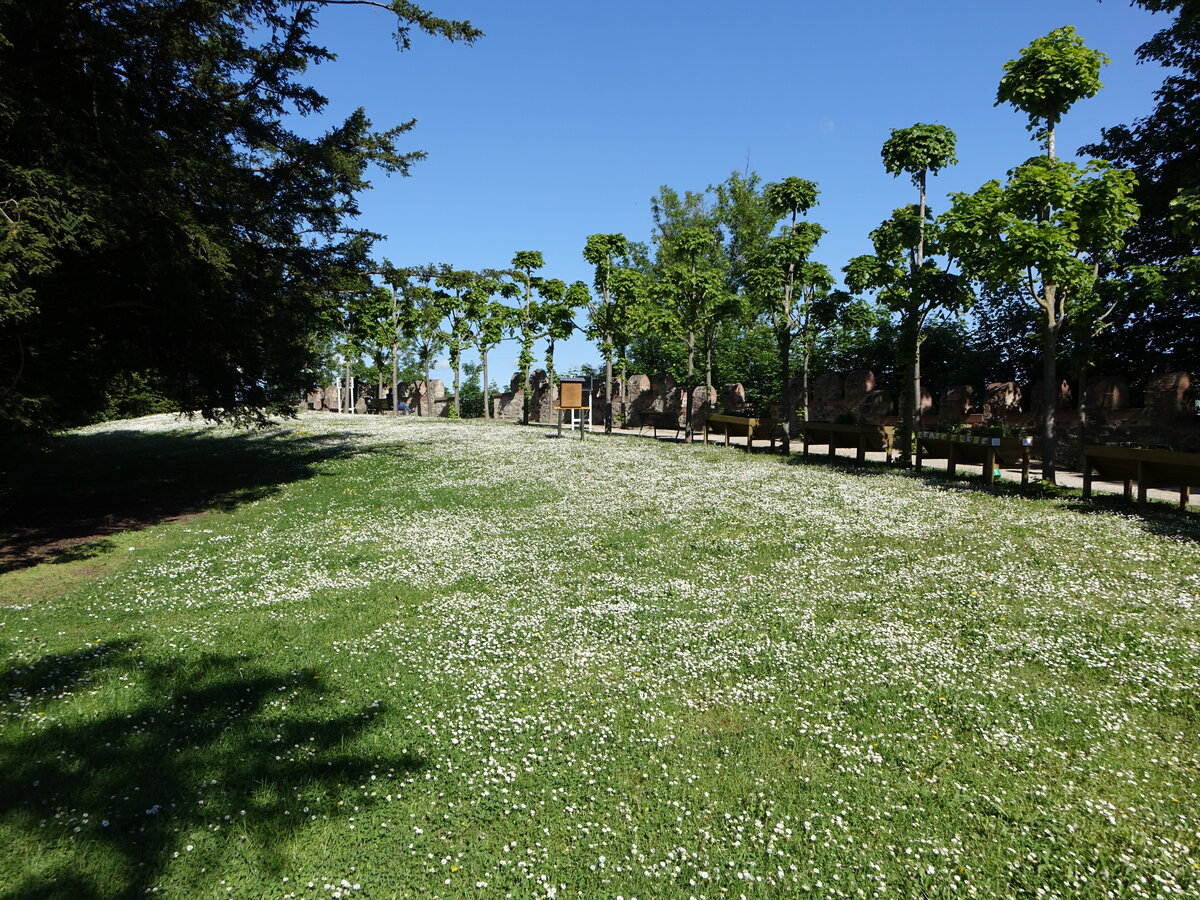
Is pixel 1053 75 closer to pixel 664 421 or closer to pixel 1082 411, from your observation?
pixel 1082 411

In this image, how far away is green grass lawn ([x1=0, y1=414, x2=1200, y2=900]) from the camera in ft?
14.8

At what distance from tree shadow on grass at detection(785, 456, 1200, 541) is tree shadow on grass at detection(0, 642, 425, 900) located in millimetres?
14871

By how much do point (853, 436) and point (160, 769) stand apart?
2124cm

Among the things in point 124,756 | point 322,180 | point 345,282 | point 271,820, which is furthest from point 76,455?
point 271,820

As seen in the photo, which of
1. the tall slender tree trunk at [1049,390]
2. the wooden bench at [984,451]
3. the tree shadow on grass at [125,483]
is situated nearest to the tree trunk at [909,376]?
the wooden bench at [984,451]

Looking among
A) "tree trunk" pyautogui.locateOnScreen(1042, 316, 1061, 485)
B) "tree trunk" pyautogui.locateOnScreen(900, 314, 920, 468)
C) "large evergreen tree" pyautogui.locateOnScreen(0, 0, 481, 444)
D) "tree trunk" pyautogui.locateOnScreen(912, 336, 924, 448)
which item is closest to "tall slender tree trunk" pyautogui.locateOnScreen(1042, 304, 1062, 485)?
"tree trunk" pyautogui.locateOnScreen(1042, 316, 1061, 485)

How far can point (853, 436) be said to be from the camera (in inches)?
875

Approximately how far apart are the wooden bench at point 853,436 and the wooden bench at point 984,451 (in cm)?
217

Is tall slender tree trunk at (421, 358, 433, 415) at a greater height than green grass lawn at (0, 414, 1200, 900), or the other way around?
tall slender tree trunk at (421, 358, 433, 415)

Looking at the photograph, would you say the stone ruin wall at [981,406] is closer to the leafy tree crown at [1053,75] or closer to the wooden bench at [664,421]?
the wooden bench at [664,421]

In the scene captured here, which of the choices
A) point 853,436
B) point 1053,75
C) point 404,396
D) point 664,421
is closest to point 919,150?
point 1053,75

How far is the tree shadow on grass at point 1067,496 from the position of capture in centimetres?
1286

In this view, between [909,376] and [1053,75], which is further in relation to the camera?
[909,376]

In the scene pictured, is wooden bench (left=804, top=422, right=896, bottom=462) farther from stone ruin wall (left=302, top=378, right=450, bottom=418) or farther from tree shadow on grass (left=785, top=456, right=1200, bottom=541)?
stone ruin wall (left=302, top=378, right=450, bottom=418)
